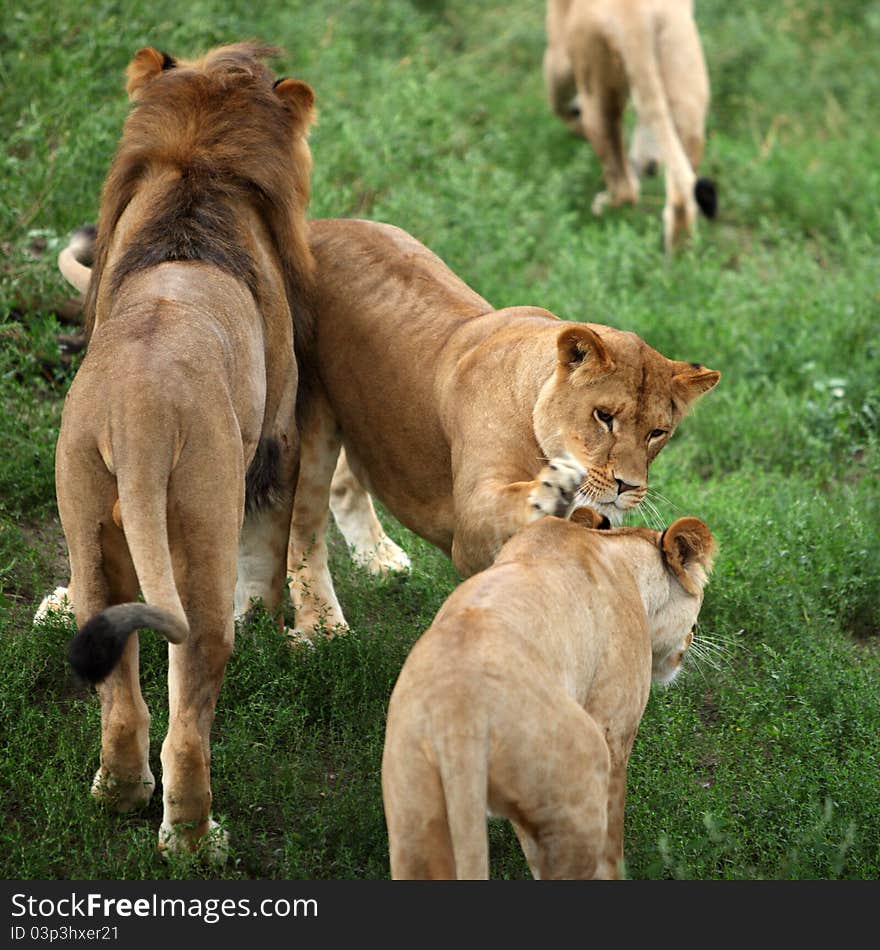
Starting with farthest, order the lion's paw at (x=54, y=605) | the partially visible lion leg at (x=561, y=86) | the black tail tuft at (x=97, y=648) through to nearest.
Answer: the partially visible lion leg at (x=561, y=86)
the lion's paw at (x=54, y=605)
the black tail tuft at (x=97, y=648)

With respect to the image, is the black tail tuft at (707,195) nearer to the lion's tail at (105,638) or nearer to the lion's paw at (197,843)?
the lion's paw at (197,843)

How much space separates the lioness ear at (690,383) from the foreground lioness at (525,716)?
0.74 m

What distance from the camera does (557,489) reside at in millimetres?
4004

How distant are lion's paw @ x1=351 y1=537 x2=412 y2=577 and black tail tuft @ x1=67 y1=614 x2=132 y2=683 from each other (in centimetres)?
255

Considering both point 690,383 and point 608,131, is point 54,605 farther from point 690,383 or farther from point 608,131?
point 608,131

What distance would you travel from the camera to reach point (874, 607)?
18.6 feet

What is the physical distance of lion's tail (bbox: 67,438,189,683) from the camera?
3188mm

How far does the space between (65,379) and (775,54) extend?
7.44 meters

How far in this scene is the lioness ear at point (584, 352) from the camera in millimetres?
4117

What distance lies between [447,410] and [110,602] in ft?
4.36

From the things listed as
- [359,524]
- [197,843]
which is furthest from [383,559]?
[197,843]

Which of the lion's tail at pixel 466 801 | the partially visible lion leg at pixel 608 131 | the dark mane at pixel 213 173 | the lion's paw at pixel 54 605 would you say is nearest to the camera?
the lion's tail at pixel 466 801

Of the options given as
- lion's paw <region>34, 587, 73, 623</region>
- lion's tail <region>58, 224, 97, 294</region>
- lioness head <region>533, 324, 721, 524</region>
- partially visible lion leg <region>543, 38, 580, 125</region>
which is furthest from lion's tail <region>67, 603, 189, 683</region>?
partially visible lion leg <region>543, 38, 580, 125</region>

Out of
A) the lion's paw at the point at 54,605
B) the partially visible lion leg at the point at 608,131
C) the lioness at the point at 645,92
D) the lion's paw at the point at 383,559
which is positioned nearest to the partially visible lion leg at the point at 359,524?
the lion's paw at the point at 383,559
